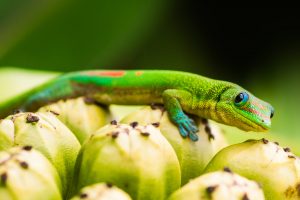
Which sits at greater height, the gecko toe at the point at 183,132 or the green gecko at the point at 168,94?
the gecko toe at the point at 183,132

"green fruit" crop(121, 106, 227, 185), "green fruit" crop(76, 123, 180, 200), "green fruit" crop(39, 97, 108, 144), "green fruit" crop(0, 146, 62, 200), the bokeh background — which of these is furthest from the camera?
the bokeh background

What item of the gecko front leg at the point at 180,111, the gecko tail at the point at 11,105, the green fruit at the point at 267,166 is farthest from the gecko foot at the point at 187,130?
the gecko tail at the point at 11,105

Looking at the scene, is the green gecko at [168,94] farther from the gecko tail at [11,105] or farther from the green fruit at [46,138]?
the green fruit at [46,138]

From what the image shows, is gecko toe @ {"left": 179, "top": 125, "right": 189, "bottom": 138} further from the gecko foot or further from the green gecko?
the green gecko

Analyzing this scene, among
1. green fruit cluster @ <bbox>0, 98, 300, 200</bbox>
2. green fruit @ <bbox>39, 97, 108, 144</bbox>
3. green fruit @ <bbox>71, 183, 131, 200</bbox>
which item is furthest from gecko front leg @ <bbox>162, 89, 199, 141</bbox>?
green fruit @ <bbox>71, 183, 131, 200</bbox>

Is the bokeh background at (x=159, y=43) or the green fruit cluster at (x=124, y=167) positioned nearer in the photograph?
the green fruit cluster at (x=124, y=167)

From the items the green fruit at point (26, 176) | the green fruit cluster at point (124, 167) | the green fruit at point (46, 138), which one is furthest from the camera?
the green fruit at point (46, 138)

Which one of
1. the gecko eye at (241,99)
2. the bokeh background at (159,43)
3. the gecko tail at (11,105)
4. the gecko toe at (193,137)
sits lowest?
the gecko tail at (11,105)
